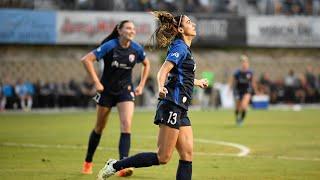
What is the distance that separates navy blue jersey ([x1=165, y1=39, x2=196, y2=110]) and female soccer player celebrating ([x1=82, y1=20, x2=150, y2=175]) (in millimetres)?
3441

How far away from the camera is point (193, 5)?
4647 cm

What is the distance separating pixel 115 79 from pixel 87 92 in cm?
2695

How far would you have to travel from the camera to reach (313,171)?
47.0 ft

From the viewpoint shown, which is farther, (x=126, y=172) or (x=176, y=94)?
(x=126, y=172)

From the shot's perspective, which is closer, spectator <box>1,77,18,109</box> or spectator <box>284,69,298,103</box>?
spectator <box>1,77,18,109</box>

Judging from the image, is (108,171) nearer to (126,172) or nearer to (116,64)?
(126,172)

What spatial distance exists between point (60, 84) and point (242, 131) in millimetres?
18712

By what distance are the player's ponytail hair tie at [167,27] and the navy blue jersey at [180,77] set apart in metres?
0.12

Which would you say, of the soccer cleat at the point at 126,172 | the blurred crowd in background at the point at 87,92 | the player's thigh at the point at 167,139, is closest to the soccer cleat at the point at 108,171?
the player's thigh at the point at 167,139

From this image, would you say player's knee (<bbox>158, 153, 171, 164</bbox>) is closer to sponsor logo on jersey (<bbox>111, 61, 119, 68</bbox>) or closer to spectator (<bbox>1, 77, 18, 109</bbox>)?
sponsor logo on jersey (<bbox>111, 61, 119, 68</bbox>)

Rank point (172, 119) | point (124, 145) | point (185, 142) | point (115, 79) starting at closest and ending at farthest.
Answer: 1. point (172, 119)
2. point (185, 142)
3. point (124, 145)
4. point (115, 79)

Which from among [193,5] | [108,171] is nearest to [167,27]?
[108,171]

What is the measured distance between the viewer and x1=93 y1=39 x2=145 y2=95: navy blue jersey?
14.2 m

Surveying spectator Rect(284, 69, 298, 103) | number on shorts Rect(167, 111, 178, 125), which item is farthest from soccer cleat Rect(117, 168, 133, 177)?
spectator Rect(284, 69, 298, 103)
